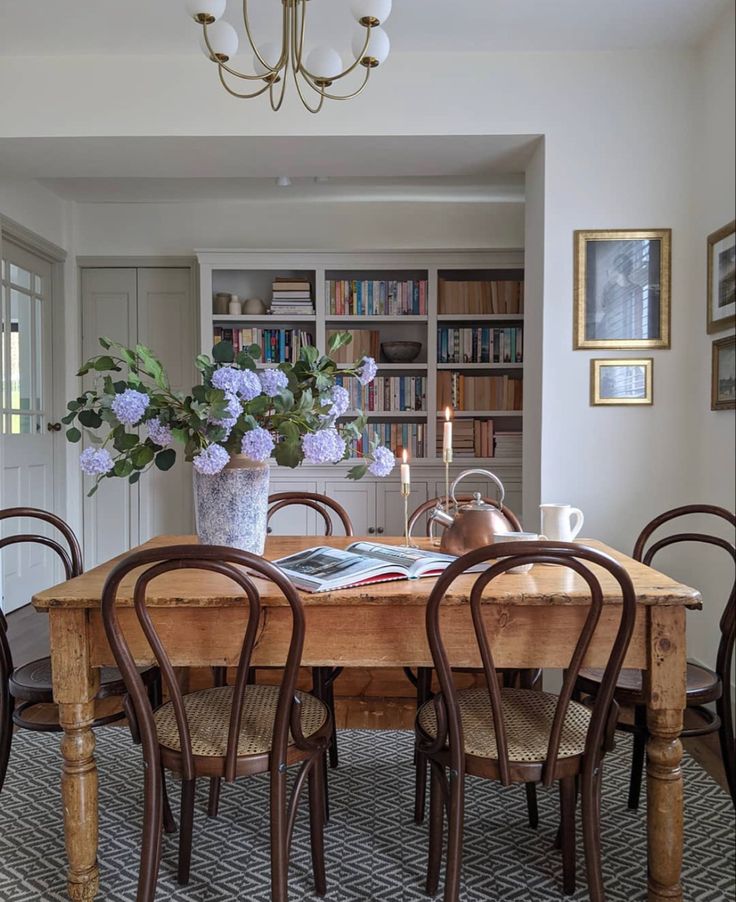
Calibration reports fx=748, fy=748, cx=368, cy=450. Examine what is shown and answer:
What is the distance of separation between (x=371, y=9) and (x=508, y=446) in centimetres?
320

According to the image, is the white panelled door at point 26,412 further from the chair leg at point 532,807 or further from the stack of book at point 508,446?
the chair leg at point 532,807

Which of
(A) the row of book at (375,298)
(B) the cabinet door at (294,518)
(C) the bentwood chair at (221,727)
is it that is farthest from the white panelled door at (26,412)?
(C) the bentwood chair at (221,727)

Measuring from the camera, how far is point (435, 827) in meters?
1.68

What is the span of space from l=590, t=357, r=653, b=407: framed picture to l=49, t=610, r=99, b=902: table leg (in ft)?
7.53

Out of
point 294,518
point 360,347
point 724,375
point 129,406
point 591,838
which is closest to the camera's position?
point 591,838

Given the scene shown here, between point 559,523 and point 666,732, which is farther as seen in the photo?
point 559,523

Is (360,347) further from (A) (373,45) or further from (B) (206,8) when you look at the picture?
(B) (206,8)

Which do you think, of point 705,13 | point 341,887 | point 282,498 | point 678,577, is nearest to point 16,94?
point 282,498

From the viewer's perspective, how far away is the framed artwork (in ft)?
10.2

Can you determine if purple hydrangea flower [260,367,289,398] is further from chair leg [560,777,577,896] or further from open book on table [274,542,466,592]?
chair leg [560,777,577,896]

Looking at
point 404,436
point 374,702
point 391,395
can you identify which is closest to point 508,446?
point 404,436

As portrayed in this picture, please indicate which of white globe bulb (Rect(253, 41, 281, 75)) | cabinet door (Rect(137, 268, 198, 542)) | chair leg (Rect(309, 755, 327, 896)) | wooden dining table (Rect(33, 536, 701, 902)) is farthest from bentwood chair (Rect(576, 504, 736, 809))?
cabinet door (Rect(137, 268, 198, 542))

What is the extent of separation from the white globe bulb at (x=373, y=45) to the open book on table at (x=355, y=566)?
4.41ft

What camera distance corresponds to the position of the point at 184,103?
3156 millimetres
